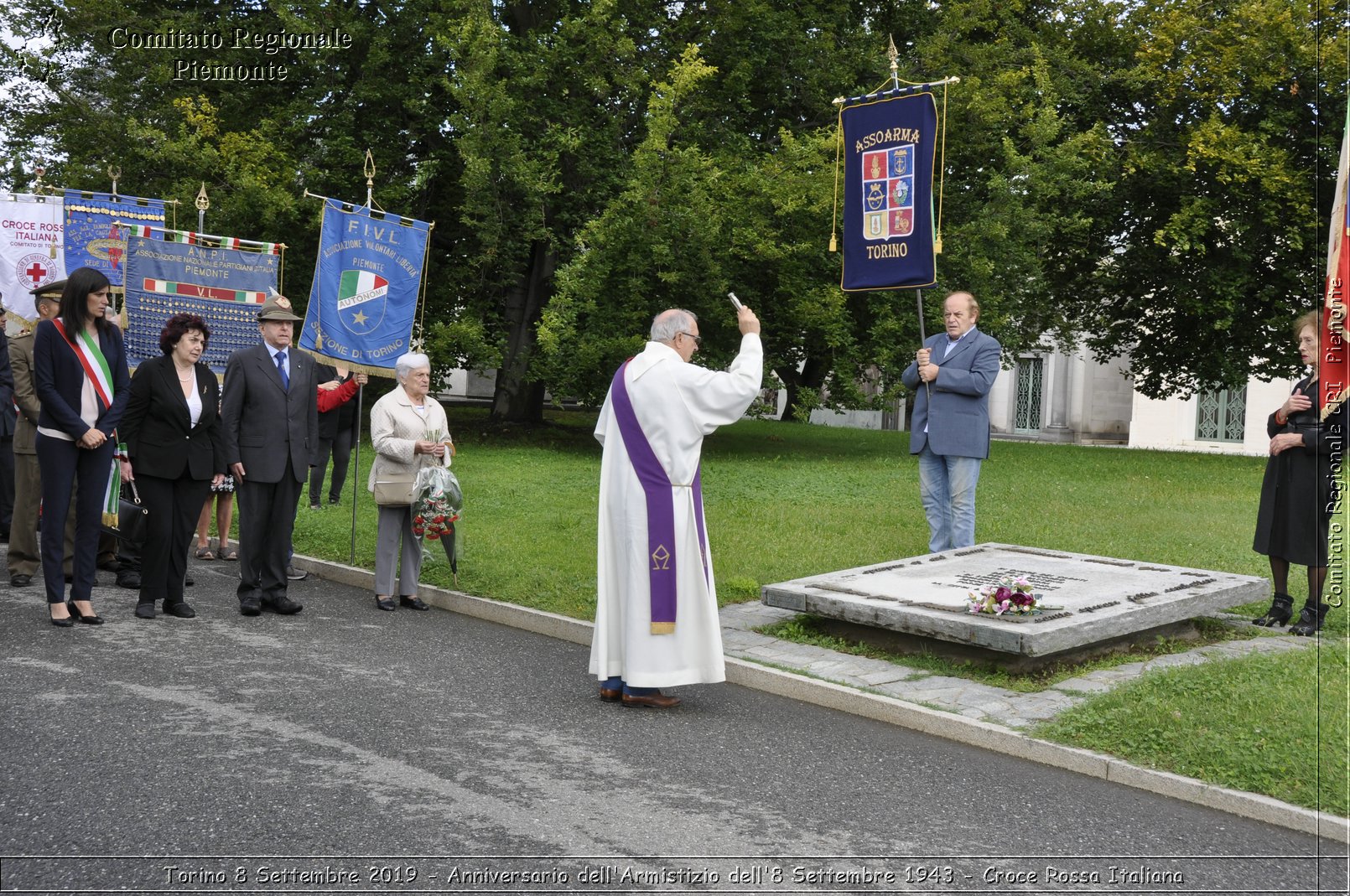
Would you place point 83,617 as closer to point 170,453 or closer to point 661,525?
point 170,453

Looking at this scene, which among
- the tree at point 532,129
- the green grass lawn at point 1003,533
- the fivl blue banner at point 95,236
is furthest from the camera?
the tree at point 532,129

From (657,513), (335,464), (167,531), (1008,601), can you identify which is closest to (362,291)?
(167,531)

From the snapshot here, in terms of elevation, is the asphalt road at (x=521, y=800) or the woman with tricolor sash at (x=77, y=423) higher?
the woman with tricolor sash at (x=77, y=423)

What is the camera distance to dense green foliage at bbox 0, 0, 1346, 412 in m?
21.9

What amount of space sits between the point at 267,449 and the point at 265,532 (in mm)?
634

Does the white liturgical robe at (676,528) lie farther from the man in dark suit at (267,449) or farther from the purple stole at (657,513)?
the man in dark suit at (267,449)

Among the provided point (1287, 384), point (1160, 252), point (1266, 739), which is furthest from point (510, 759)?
point (1287, 384)

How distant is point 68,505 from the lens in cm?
802

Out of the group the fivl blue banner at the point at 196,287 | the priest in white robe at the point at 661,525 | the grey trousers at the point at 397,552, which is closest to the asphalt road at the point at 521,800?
the priest in white robe at the point at 661,525

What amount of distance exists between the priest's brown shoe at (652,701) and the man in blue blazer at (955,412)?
3805mm

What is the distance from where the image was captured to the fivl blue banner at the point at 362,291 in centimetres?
1088

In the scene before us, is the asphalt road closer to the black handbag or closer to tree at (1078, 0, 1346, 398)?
the black handbag

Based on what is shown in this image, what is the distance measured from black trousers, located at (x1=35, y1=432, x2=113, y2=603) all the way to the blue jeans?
5978mm

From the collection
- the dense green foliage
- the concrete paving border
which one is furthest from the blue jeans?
the dense green foliage
